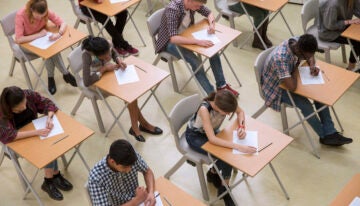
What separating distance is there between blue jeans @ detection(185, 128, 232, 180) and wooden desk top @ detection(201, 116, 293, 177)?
8.3 inches

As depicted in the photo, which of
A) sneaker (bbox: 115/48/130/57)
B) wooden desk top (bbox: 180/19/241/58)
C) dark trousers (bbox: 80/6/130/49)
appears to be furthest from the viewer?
sneaker (bbox: 115/48/130/57)

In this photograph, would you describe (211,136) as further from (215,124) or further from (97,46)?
(97,46)

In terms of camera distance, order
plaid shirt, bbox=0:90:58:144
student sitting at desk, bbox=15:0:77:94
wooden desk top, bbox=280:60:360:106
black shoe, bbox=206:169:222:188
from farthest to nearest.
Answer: student sitting at desk, bbox=15:0:77:94 → black shoe, bbox=206:169:222:188 → wooden desk top, bbox=280:60:360:106 → plaid shirt, bbox=0:90:58:144

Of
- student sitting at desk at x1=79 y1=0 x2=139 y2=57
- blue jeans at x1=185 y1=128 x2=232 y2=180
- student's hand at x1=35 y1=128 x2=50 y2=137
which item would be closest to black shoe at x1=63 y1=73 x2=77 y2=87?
student sitting at desk at x1=79 y1=0 x2=139 y2=57

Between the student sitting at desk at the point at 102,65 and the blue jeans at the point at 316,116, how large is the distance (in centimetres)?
143

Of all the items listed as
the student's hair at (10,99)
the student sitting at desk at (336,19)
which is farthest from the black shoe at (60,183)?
the student sitting at desk at (336,19)

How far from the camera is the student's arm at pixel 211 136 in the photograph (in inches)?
151

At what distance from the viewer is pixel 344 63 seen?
5980mm

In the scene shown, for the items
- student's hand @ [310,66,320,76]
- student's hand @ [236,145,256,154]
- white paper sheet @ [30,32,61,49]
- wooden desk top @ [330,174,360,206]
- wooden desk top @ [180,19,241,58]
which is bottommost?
wooden desk top @ [330,174,360,206]

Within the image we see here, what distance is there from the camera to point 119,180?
11.4ft

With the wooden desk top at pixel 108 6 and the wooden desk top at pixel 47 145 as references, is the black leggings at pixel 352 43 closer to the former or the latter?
the wooden desk top at pixel 108 6

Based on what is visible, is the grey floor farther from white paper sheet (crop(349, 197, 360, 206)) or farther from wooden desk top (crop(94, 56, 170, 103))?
white paper sheet (crop(349, 197, 360, 206))

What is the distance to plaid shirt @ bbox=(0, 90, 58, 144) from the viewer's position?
3984 mm

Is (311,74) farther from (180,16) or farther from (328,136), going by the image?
(180,16)
